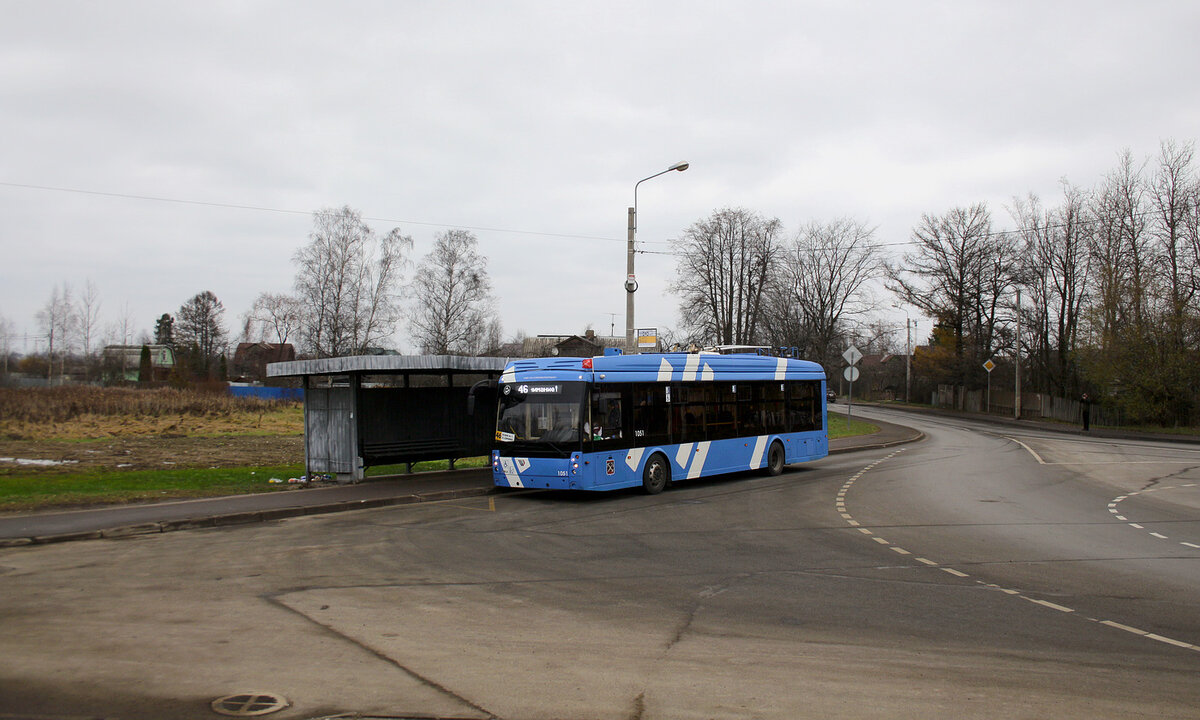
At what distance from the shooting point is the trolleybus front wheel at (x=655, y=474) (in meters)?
16.6

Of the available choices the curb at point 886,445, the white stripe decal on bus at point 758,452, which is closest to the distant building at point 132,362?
the curb at point 886,445

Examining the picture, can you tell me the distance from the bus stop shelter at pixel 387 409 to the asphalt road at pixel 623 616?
4.31m

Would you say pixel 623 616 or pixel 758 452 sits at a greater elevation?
pixel 758 452

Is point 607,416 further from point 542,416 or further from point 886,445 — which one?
point 886,445

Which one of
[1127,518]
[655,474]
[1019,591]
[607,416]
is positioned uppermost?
[607,416]

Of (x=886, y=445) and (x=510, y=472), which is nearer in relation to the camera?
(x=510, y=472)

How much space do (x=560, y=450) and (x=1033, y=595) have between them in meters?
8.80

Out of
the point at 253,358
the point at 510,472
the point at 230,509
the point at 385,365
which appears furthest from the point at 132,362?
the point at 510,472

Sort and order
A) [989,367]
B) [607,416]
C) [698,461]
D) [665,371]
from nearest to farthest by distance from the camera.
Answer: [607,416] < [665,371] < [698,461] < [989,367]

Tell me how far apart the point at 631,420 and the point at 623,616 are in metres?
9.15

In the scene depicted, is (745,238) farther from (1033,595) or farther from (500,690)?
(500,690)

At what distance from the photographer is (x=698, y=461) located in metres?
18.1

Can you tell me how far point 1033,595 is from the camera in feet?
Answer: 26.6

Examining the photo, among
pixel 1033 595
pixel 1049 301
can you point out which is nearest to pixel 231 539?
pixel 1033 595
